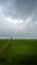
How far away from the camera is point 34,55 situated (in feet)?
14.2

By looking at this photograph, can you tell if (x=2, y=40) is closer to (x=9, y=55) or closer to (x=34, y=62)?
(x=9, y=55)

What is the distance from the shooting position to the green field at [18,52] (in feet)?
13.6

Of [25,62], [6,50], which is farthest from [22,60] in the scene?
[6,50]

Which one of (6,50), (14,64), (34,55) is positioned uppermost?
(6,50)

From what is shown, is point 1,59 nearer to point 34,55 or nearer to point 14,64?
point 14,64

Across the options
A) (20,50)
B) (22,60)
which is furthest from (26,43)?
(22,60)

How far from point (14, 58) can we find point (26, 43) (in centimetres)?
78

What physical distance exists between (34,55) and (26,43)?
0.57 meters

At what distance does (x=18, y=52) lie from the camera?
14.4ft

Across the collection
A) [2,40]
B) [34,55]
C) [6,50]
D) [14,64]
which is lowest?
[14,64]

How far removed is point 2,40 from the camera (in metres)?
4.56

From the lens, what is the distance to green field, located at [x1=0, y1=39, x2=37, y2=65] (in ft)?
13.6

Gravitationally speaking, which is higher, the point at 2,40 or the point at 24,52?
the point at 2,40

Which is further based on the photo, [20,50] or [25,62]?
[20,50]
